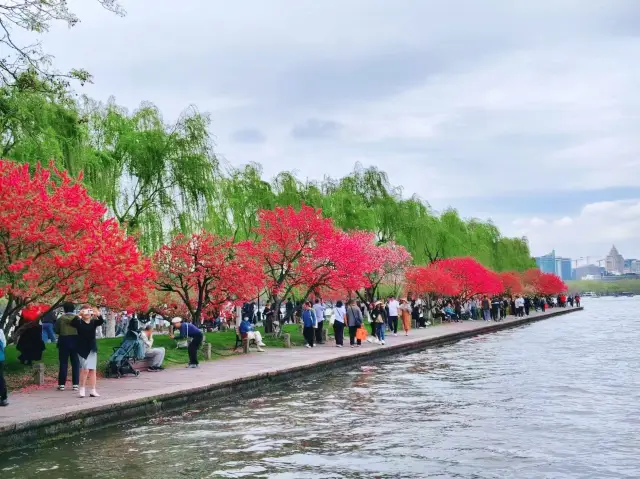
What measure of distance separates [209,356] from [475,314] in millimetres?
41669

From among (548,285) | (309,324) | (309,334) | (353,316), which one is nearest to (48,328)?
(309,324)

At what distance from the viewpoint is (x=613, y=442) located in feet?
34.8

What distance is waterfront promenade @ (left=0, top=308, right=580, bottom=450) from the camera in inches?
466

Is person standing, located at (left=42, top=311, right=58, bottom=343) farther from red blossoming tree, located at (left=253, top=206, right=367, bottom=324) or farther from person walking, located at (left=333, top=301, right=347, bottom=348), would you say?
person walking, located at (left=333, top=301, right=347, bottom=348)

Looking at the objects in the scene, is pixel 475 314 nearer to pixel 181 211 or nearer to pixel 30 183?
pixel 181 211

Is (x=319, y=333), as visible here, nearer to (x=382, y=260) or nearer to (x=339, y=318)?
(x=339, y=318)

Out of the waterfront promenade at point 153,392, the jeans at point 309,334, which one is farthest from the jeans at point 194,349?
the jeans at point 309,334

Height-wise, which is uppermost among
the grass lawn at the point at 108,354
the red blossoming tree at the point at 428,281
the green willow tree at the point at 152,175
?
the green willow tree at the point at 152,175

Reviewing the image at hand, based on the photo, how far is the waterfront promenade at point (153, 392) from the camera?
11.8 meters

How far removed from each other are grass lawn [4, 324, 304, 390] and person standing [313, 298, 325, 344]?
736 mm

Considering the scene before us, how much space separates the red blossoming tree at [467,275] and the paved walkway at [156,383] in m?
31.8

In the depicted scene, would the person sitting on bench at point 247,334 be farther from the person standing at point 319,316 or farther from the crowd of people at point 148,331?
the person standing at point 319,316

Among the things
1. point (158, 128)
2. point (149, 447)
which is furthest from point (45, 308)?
point (158, 128)

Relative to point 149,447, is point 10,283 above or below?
above
